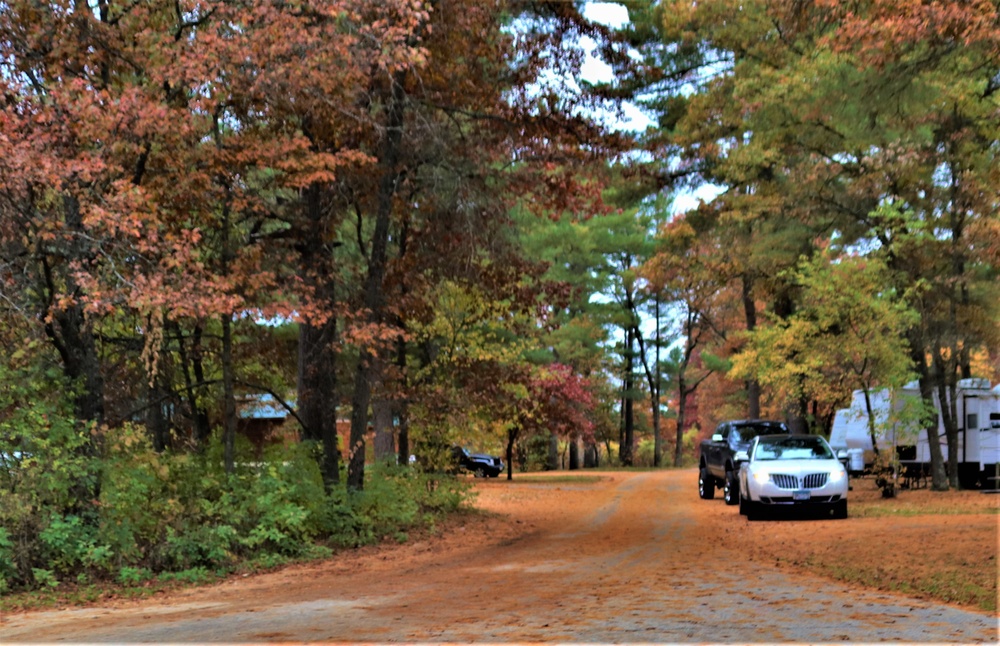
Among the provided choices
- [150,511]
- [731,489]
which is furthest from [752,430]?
[150,511]

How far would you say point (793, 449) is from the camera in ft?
59.7

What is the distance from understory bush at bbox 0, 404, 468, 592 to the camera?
422 inches

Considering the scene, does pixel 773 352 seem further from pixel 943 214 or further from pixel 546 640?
pixel 546 640

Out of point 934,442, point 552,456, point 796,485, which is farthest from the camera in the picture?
point 552,456

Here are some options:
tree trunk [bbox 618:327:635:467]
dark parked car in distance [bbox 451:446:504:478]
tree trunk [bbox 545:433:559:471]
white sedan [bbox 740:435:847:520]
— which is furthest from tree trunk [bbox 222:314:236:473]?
tree trunk [bbox 618:327:635:467]

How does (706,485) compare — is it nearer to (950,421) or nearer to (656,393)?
(950,421)

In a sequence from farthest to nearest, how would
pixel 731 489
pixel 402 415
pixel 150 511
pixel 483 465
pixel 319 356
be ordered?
pixel 483 465 < pixel 731 489 < pixel 402 415 < pixel 319 356 < pixel 150 511

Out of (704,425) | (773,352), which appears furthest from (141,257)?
(704,425)

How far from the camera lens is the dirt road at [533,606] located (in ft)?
23.6

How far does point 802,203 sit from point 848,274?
204 cm

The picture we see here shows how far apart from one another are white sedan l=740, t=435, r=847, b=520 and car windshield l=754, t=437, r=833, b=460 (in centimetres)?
5

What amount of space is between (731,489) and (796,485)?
4.40 m

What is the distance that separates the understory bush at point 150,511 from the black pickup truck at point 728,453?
29.9 ft

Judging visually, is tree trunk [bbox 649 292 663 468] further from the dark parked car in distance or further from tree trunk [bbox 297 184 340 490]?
tree trunk [bbox 297 184 340 490]
